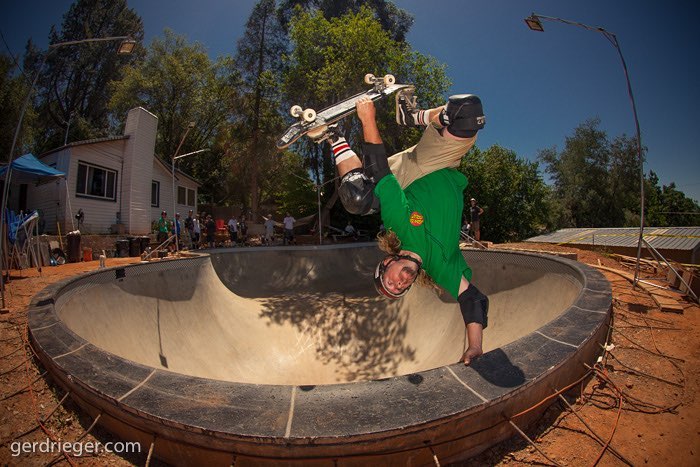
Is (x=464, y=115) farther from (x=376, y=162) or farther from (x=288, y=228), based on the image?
(x=288, y=228)

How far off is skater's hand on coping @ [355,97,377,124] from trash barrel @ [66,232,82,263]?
13637 millimetres

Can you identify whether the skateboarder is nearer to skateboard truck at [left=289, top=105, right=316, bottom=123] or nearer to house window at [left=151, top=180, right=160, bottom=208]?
skateboard truck at [left=289, top=105, right=316, bottom=123]

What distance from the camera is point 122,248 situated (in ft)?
45.3

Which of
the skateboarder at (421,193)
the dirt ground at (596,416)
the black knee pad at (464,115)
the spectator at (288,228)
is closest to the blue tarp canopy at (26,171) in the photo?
the spectator at (288,228)

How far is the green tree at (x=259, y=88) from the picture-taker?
2589 centimetres

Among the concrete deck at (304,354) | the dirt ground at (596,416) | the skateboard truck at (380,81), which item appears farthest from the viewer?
the skateboard truck at (380,81)

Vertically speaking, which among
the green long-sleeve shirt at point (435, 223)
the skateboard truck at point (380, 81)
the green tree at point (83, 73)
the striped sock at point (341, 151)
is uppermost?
the green tree at point (83, 73)

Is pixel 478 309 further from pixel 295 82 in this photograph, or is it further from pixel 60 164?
pixel 295 82

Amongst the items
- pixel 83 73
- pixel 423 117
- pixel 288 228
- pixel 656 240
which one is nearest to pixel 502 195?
pixel 656 240

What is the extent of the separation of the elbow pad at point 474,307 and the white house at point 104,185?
1749 cm

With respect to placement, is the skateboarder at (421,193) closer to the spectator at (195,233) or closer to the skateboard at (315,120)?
the skateboard at (315,120)

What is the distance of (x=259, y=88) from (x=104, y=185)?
14399 mm

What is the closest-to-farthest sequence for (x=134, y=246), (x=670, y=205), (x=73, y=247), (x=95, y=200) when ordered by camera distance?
1. (x=73, y=247)
2. (x=134, y=246)
3. (x=95, y=200)
4. (x=670, y=205)

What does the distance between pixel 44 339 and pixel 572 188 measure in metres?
42.8
